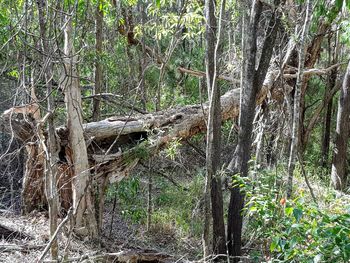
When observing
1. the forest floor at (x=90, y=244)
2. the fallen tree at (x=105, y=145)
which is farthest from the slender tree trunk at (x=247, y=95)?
the forest floor at (x=90, y=244)

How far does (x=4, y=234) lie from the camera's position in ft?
17.4

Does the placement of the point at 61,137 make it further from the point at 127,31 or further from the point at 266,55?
the point at 127,31

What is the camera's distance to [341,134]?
33.6 feet

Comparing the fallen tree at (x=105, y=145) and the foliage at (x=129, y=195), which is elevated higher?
the fallen tree at (x=105, y=145)

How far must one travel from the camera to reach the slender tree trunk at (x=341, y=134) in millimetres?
9789

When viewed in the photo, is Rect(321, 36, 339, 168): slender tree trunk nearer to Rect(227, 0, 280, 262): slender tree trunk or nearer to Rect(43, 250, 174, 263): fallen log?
Rect(227, 0, 280, 262): slender tree trunk

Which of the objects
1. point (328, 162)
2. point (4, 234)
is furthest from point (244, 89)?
point (328, 162)

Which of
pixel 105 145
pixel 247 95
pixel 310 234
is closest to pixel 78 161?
pixel 105 145

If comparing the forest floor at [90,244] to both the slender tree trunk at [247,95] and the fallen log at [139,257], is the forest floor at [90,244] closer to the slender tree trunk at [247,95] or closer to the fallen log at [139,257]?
the fallen log at [139,257]

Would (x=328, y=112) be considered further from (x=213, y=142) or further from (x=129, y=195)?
(x=213, y=142)

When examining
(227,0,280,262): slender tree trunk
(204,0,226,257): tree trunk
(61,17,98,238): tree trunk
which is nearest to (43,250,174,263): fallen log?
(61,17,98,238): tree trunk

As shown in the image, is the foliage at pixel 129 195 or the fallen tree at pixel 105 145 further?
the foliage at pixel 129 195

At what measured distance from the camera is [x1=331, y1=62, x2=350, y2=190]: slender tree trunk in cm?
979

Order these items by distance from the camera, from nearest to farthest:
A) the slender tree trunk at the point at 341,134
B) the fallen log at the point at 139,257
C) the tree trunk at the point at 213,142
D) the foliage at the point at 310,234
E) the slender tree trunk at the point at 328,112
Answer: the foliage at the point at 310,234 < the tree trunk at the point at 213,142 < the fallen log at the point at 139,257 < the slender tree trunk at the point at 341,134 < the slender tree trunk at the point at 328,112
